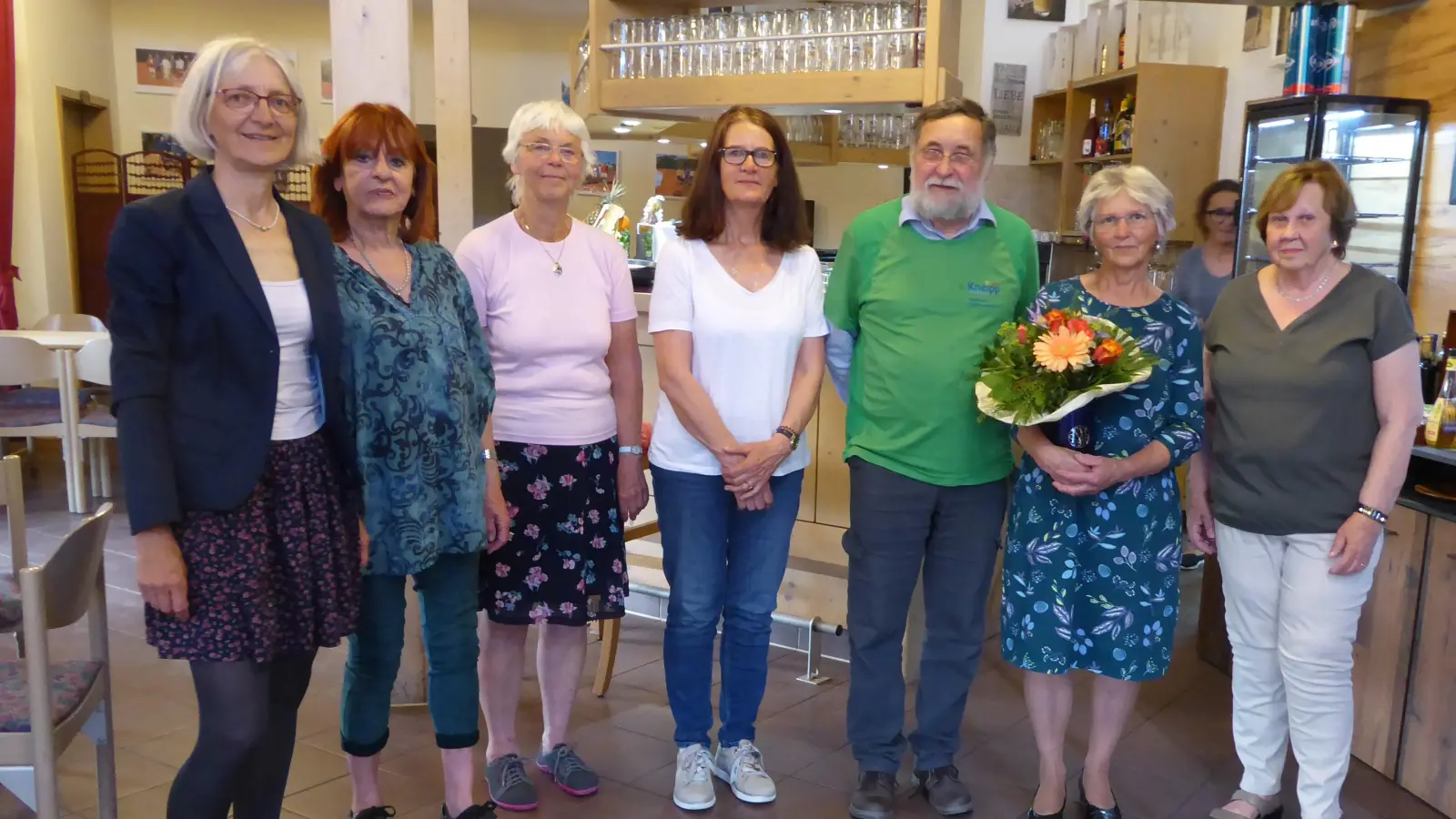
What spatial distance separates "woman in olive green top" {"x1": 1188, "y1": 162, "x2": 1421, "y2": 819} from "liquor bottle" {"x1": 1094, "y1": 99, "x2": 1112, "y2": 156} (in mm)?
3946

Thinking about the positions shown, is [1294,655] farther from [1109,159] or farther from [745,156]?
[1109,159]

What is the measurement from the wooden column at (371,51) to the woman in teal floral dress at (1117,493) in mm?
1862

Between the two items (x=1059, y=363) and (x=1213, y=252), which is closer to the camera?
(x=1059, y=363)

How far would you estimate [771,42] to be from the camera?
12.5 feet

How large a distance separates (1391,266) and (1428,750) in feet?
6.04

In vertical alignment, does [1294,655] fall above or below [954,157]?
below

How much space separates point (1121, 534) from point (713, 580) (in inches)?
36.9

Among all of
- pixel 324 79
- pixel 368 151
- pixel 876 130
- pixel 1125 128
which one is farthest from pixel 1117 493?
pixel 324 79

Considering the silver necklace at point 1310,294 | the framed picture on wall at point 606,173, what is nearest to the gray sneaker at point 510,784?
the silver necklace at point 1310,294

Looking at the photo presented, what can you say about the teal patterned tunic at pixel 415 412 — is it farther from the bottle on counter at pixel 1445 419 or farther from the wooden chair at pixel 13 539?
the bottle on counter at pixel 1445 419

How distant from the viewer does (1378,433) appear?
7.82 feet

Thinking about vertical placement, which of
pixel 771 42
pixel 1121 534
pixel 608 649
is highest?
pixel 771 42

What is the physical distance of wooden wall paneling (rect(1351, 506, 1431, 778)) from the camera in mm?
2873

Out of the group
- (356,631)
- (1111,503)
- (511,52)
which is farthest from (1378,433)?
(511,52)
